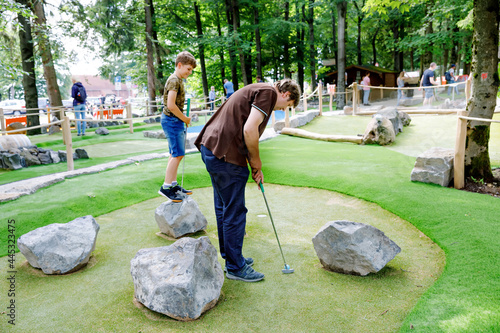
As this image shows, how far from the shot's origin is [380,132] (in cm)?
902

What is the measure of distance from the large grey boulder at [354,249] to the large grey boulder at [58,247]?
2045mm

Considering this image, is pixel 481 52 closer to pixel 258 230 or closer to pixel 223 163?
pixel 258 230

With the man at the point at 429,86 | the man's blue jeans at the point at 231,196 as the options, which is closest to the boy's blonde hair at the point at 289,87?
the man's blue jeans at the point at 231,196

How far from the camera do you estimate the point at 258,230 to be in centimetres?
405

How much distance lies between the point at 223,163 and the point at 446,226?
250 cm

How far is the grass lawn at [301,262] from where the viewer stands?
2324mm

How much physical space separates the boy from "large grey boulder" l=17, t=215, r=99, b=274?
3.41 feet

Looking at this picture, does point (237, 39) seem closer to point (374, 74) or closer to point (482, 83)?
point (374, 74)

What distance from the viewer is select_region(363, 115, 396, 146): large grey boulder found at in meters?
9.01

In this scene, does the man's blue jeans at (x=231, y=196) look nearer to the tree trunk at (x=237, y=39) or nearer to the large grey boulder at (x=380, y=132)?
the large grey boulder at (x=380, y=132)

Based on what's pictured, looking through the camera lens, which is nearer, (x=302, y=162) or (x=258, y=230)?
(x=258, y=230)

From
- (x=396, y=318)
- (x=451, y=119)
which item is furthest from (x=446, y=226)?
(x=451, y=119)

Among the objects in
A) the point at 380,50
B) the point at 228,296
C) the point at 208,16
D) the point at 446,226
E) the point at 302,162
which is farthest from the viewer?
the point at 380,50

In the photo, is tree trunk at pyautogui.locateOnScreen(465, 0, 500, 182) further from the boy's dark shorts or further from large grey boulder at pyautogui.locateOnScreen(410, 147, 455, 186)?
the boy's dark shorts
